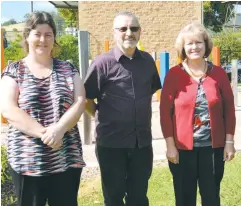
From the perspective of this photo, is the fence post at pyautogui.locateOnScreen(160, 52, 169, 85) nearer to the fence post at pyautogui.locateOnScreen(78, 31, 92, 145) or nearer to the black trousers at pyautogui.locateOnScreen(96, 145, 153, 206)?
the fence post at pyautogui.locateOnScreen(78, 31, 92, 145)

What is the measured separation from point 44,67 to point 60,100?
0.27 metres

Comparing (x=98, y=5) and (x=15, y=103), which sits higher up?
(x=98, y=5)

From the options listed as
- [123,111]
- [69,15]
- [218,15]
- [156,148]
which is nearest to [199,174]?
[123,111]

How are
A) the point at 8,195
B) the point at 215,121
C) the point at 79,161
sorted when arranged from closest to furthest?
1. the point at 79,161
2. the point at 215,121
3. the point at 8,195

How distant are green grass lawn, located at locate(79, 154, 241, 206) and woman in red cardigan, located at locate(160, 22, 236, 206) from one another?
114 centimetres

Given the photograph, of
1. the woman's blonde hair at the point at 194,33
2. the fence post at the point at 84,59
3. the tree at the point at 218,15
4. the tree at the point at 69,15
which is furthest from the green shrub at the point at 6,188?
the tree at the point at 218,15

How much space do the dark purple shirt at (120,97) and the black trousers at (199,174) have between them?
1.21ft

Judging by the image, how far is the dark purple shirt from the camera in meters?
3.41

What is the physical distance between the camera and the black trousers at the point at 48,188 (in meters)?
3.02

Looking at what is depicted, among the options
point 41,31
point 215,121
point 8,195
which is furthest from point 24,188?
point 8,195

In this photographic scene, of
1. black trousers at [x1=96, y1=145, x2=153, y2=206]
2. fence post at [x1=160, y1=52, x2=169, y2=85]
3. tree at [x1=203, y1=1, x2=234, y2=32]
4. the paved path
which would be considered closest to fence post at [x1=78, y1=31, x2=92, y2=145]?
the paved path

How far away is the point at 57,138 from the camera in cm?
292

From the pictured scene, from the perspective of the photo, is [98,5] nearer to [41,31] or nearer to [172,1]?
[172,1]

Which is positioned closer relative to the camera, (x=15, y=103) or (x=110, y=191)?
(x=15, y=103)
